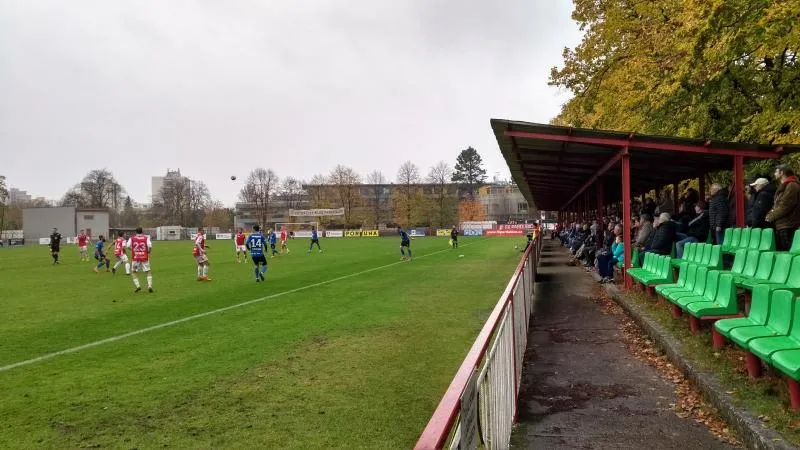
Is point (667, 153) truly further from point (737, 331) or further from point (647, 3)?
point (737, 331)

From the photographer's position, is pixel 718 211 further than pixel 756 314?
Yes

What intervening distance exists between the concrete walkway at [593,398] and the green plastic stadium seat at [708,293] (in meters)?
0.90

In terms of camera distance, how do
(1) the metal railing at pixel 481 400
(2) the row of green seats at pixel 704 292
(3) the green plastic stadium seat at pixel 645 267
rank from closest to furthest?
(1) the metal railing at pixel 481 400
(2) the row of green seats at pixel 704 292
(3) the green plastic stadium seat at pixel 645 267

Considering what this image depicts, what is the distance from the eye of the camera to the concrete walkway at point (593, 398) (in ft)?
15.0

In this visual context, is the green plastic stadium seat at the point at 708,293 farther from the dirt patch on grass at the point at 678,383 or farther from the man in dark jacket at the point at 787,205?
the man in dark jacket at the point at 787,205

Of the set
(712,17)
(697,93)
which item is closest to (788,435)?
(712,17)

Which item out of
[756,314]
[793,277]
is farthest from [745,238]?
[756,314]

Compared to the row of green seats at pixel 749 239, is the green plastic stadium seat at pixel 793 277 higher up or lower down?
lower down

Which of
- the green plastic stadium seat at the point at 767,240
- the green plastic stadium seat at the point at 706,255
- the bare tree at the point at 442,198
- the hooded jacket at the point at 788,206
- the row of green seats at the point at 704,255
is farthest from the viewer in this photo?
the bare tree at the point at 442,198

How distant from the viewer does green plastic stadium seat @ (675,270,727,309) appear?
6777 mm

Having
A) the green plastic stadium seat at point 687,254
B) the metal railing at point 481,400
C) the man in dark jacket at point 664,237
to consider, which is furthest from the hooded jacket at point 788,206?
the metal railing at point 481,400

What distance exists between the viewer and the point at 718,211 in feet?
35.1

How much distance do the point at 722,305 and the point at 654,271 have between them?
4.13 m

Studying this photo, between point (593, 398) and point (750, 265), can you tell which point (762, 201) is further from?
point (593, 398)
